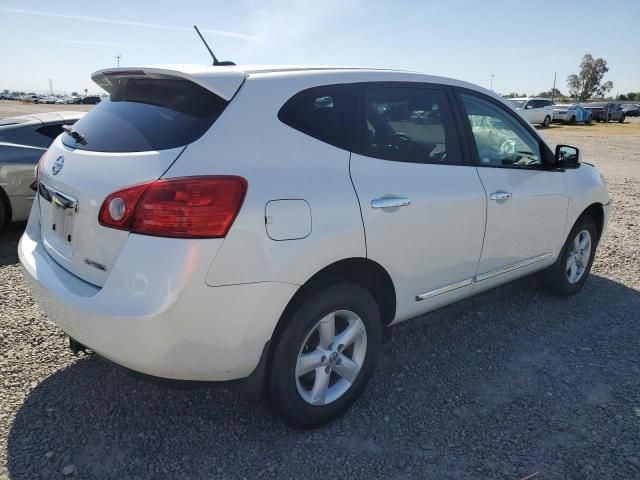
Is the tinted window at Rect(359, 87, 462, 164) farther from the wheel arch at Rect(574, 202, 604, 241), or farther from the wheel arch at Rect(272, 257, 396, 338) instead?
the wheel arch at Rect(574, 202, 604, 241)

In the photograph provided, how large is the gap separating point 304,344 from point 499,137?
211cm

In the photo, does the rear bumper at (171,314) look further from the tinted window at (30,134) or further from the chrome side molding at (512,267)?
the tinted window at (30,134)

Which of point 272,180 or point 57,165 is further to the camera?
point 57,165

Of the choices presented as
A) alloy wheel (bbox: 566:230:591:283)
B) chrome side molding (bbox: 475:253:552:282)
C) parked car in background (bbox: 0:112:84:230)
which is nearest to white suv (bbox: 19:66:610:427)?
chrome side molding (bbox: 475:253:552:282)

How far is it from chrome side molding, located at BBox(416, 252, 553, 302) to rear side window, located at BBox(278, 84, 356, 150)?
107 centimetres

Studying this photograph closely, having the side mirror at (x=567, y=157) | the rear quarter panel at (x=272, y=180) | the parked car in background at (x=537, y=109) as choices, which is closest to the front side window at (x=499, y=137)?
the side mirror at (x=567, y=157)

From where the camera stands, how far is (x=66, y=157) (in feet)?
8.64

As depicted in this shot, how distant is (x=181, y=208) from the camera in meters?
2.10

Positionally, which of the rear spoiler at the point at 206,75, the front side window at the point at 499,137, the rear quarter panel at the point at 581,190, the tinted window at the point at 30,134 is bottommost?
the rear quarter panel at the point at 581,190

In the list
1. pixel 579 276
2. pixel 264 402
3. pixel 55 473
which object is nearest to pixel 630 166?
pixel 579 276

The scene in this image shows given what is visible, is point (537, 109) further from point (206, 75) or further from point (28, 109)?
point (28, 109)

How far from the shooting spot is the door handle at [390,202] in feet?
8.68

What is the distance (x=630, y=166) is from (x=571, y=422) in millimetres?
13252

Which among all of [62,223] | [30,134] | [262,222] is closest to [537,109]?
[30,134]
